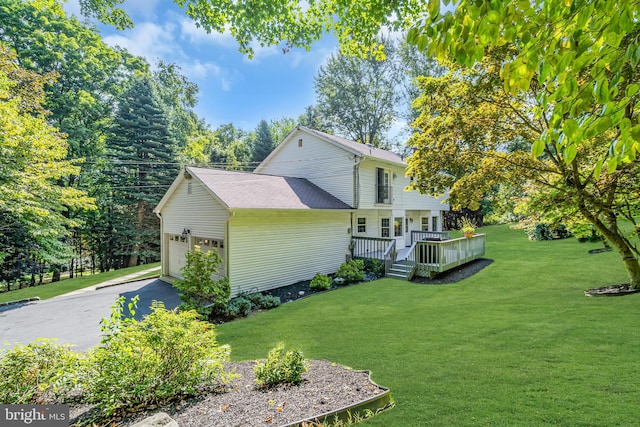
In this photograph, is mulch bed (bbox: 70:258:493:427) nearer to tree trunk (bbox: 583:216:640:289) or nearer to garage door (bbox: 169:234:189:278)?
tree trunk (bbox: 583:216:640:289)

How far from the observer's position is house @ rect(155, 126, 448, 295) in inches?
414

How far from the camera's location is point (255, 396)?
12.1 feet

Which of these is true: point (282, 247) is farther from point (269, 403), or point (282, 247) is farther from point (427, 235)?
point (427, 235)

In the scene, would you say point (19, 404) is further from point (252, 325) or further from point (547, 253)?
point (547, 253)

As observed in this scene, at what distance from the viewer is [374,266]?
42.4 ft

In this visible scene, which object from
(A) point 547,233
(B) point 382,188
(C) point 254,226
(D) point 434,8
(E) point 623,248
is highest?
(B) point 382,188

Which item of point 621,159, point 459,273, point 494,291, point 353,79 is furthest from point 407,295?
point 353,79

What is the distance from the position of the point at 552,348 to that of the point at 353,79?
2954 centimetres

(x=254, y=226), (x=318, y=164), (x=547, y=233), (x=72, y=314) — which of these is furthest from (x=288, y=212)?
(x=547, y=233)

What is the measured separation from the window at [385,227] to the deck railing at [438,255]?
4.90 metres

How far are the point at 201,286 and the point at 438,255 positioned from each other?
8.89 metres

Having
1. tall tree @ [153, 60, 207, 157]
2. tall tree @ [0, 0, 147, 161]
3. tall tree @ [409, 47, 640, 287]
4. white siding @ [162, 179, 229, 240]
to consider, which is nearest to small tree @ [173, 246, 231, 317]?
white siding @ [162, 179, 229, 240]

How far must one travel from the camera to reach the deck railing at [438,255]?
1153 centimetres

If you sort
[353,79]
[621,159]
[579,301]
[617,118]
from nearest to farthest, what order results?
[617,118]
[621,159]
[579,301]
[353,79]
